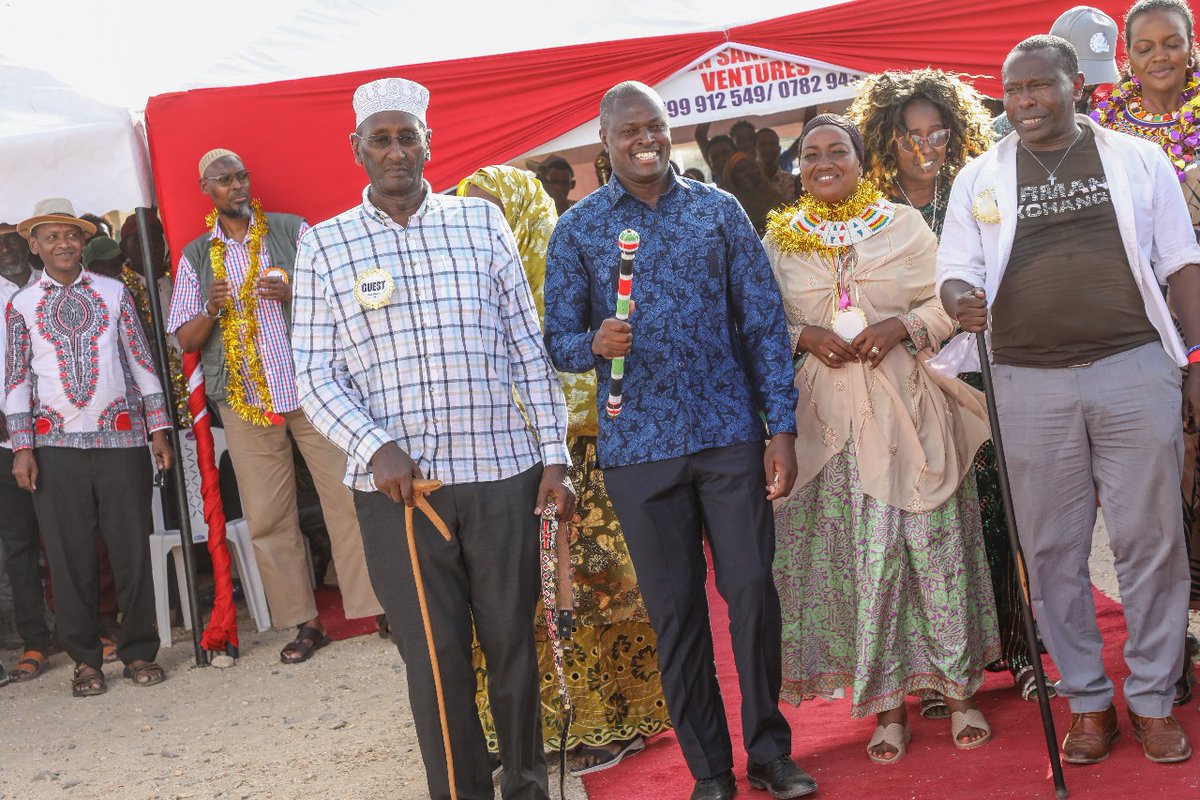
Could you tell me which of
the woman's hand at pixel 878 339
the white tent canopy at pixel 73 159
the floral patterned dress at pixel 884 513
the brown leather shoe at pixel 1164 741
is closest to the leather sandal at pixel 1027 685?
the floral patterned dress at pixel 884 513

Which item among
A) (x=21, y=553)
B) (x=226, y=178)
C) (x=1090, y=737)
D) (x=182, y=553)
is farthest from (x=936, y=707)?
(x=21, y=553)

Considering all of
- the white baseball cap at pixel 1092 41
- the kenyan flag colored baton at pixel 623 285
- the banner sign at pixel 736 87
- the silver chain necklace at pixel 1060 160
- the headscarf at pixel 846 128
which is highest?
the banner sign at pixel 736 87

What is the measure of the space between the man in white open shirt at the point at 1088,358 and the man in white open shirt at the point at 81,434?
4.42m

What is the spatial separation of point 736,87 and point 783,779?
4.12 m

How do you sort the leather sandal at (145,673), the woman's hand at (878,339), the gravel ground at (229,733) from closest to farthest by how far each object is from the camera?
1. the woman's hand at (878,339)
2. the gravel ground at (229,733)
3. the leather sandal at (145,673)

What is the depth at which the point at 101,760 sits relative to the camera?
571cm

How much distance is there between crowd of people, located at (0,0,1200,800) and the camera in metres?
3.88

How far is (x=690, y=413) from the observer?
4.05 m

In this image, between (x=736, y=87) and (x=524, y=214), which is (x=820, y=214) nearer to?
(x=524, y=214)

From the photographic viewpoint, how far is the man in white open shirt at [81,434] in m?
6.81

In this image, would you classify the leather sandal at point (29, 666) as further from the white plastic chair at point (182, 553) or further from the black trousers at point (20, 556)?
the white plastic chair at point (182, 553)

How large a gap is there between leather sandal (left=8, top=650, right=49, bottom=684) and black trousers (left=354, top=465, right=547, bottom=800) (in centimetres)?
407

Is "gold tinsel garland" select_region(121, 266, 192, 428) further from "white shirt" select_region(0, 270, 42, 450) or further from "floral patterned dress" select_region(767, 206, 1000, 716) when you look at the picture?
"floral patterned dress" select_region(767, 206, 1000, 716)

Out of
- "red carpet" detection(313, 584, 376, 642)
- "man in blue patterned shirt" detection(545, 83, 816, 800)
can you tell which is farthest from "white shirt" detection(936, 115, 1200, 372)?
"red carpet" detection(313, 584, 376, 642)
